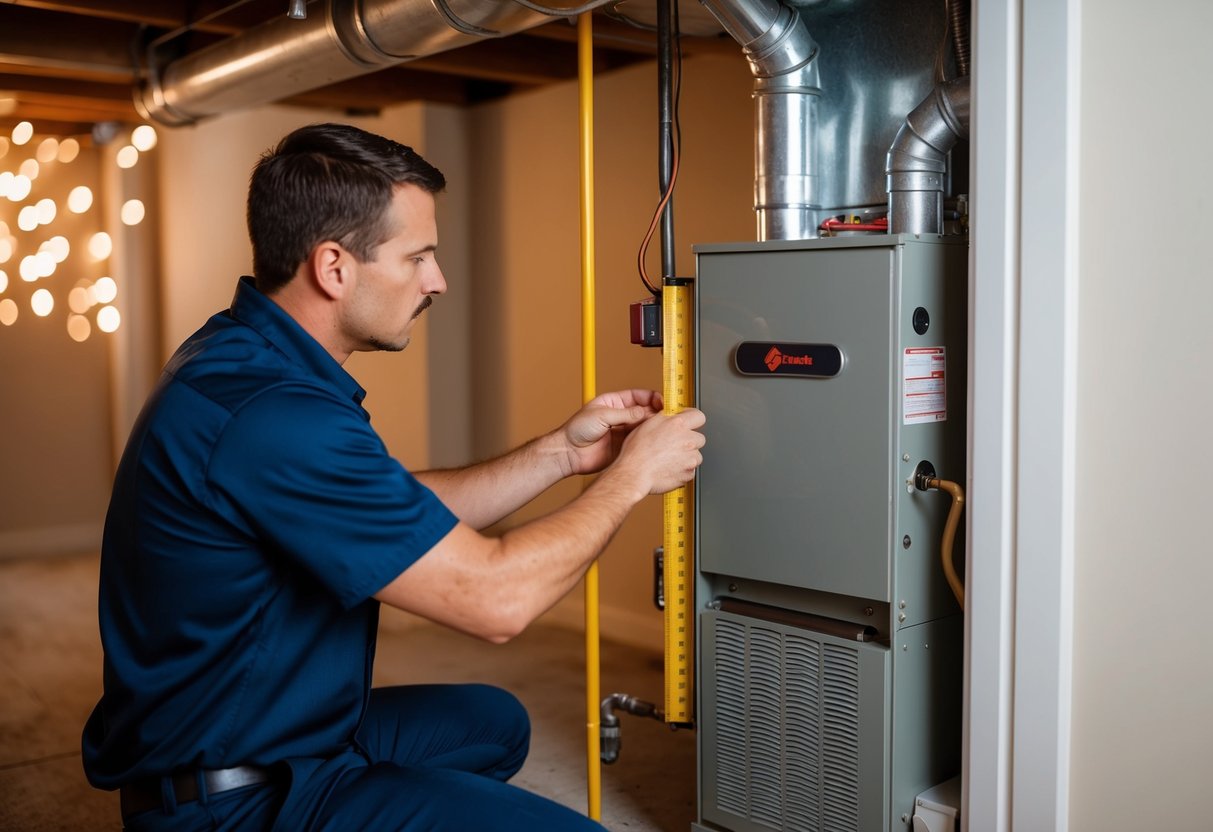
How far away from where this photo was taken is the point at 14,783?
9.46 ft

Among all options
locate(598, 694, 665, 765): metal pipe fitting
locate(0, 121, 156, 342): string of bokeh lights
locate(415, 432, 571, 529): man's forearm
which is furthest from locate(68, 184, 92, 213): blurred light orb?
locate(415, 432, 571, 529): man's forearm

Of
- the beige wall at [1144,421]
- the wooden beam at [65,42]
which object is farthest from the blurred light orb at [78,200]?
the beige wall at [1144,421]

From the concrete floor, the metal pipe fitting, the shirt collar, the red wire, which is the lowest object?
the concrete floor

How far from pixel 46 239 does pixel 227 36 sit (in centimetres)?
292

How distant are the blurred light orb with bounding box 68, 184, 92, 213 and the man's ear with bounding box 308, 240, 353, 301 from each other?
17.3 ft

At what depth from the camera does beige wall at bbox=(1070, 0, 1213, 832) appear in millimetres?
1616

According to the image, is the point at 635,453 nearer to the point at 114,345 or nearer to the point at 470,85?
the point at 470,85

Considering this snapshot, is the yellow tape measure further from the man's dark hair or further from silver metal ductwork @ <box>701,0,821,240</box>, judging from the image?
the man's dark hair

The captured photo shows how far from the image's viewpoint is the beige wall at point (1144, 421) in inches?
63.6

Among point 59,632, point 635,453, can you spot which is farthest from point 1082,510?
point 59,632

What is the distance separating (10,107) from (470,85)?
2206 mm

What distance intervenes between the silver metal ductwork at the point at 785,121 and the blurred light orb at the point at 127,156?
4.63 meters

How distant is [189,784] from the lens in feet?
5.08

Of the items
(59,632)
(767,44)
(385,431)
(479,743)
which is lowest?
(59,632)
